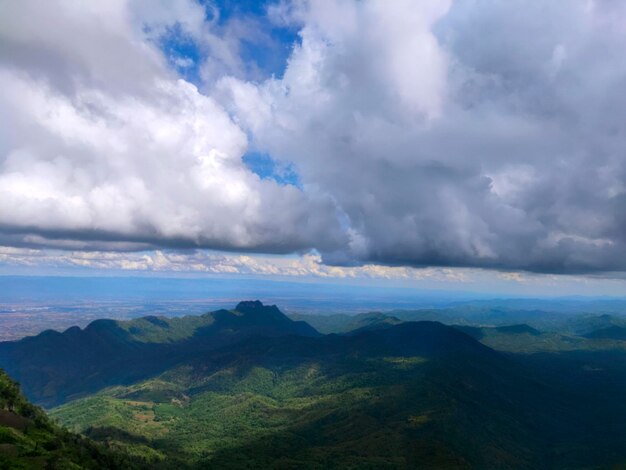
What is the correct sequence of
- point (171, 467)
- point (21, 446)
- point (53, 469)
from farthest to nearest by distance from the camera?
1. point (171, 467)
2. point (21, 446)
3. point (53, 469)

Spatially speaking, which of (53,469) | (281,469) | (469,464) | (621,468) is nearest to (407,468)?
(469,464)

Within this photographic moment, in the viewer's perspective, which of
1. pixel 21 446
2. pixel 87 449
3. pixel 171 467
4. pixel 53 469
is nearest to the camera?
pixel 53 469

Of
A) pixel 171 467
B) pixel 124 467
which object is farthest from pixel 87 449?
pixel 171 467

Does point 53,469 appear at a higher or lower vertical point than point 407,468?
higher

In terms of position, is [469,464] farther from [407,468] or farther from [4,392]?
[4,392]

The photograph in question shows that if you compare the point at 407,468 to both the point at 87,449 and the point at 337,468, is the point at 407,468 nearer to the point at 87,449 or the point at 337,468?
the point at 337,468

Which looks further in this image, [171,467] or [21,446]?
[171,467]

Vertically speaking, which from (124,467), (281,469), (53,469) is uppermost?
(53,469)
